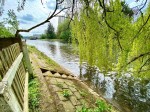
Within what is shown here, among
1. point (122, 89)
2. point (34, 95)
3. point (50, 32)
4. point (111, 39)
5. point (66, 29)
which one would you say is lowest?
point (122, 89)

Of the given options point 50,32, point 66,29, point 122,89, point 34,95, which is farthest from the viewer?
point 50,32

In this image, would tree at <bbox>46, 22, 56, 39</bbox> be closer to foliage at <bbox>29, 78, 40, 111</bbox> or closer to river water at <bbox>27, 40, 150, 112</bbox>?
river water at <bbox>27, 40, 150, 112</bbox>

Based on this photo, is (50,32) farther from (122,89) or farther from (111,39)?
(111,39)

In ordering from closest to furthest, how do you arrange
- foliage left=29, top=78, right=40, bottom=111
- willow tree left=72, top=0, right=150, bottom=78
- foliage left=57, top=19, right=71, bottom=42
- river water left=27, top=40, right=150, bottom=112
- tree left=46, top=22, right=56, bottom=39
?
foliage left=57, top=19, right=71, bottom=42, foliage left=29, top=78, right=40, bottom=111, willow tree left=72, top=0, right=150, bottom=78, river water left=27, top=40, right=150, bottom=112, tree left=46, top=22, right=56, bottom=39

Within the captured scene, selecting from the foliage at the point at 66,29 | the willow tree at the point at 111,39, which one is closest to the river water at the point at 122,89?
the willow tree at the point at 111,39

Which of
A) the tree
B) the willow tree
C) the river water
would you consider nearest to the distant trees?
the tree

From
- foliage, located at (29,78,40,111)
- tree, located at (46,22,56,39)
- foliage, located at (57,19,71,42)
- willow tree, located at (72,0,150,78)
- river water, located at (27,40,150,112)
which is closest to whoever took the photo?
foliage, located at (57,19,71,42)

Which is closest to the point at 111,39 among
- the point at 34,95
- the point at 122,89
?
the point at 122,89

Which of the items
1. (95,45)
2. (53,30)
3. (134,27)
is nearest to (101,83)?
(95,45)

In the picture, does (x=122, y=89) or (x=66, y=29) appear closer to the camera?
(x=66, y=29)

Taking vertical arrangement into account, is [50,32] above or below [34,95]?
below

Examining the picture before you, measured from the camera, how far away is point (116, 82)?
507 inches

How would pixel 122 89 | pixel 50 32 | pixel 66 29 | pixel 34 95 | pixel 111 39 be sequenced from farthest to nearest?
pixel 50 32
pixel 122 89
pixel 111 39
pixel 34 95
pixel 66 29

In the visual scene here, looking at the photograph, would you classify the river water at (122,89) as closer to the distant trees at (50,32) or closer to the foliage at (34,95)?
the foliage at (34,95)
